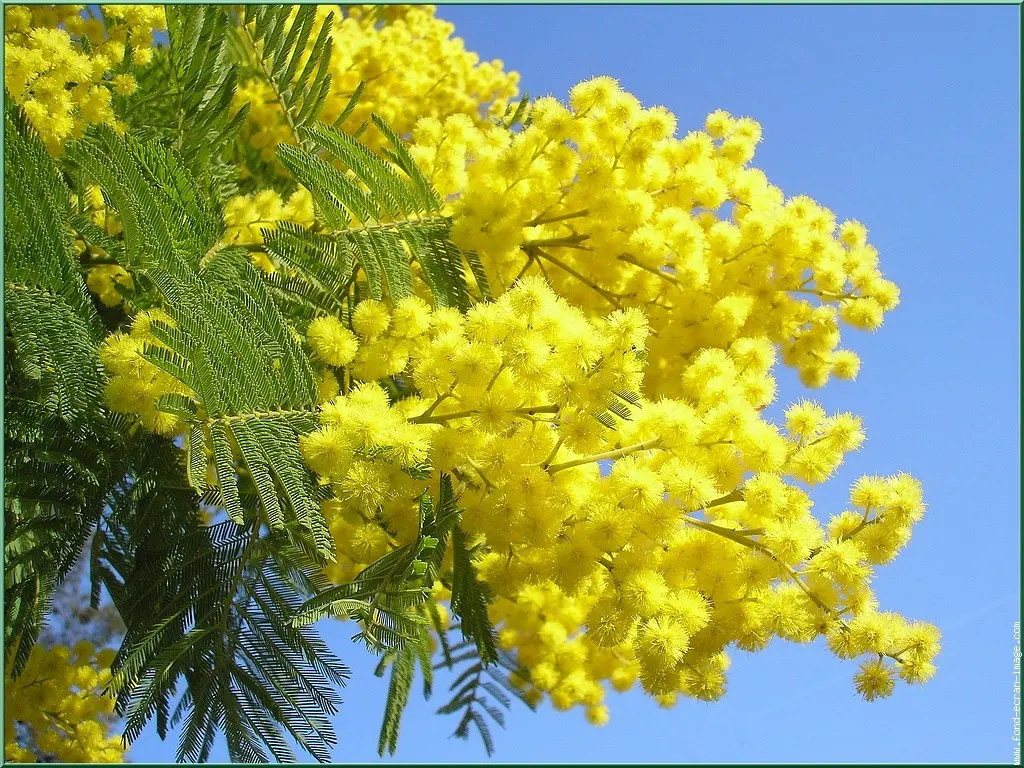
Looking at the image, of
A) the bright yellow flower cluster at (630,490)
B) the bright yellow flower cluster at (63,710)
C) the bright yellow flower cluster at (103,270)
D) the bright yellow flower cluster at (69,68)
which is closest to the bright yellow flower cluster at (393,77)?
the bright yellow flower cluster at (69,68)

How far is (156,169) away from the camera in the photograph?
2480 millimetres

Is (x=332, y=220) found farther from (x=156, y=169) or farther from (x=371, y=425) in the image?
(x=371, y=425)

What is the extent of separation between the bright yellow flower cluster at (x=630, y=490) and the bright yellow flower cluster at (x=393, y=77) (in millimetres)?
2256

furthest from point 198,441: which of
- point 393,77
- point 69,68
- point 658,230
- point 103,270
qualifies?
point 393,77

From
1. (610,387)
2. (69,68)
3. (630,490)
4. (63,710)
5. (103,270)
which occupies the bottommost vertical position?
(63,710)

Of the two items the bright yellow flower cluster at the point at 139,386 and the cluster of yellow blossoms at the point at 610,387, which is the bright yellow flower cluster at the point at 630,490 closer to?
the cluster of yellow blossoms at the point at 610,387

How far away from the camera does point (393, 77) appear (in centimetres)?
527

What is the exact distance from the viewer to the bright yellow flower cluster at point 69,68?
260 centimetres

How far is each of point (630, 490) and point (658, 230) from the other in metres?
1.42

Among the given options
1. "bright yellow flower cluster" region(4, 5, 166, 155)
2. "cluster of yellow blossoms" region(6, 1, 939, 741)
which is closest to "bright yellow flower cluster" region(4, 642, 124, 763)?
"cluster of yellow blossoms" region(6, 1, 939, 741)

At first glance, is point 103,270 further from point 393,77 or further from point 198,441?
point 393,77

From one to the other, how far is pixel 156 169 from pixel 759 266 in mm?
2248

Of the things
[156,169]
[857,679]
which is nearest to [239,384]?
[156,169]

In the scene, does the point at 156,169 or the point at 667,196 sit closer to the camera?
the point at 156,169
